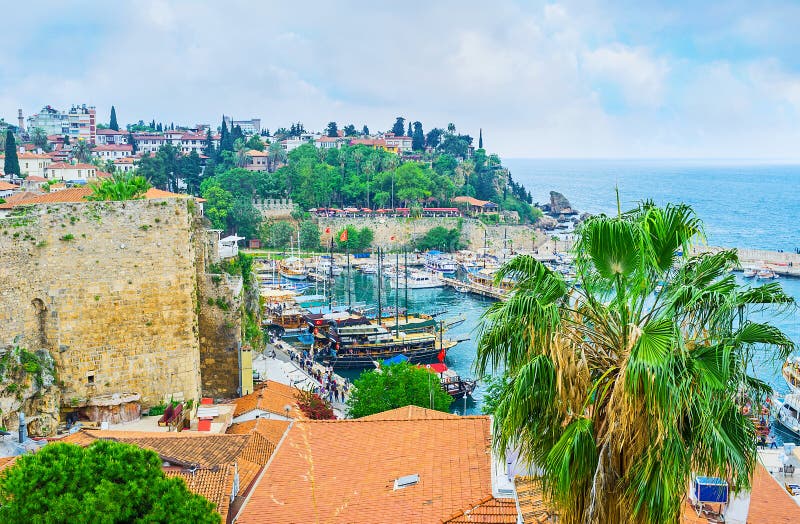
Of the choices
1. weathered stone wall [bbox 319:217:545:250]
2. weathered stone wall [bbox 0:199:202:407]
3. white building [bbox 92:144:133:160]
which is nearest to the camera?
weathered stone wall [bbox 0:199:202:407]

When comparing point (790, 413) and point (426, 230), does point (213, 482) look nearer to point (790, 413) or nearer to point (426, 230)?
point (790, 413)

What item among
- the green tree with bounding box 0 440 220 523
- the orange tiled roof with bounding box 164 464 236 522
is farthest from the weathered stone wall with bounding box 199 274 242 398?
the green tree with bounding box 0 440 220 523

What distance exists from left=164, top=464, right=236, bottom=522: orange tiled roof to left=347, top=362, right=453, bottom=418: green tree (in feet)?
38.0

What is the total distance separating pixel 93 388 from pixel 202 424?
2.66 meters

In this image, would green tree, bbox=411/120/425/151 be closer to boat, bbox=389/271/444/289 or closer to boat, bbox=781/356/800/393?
boat, bbox=389/271/444/289

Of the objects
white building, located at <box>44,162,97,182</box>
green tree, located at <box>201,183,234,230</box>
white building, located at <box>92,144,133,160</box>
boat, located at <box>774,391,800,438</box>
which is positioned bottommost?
boat, located at <box>774,391,800,438</box>

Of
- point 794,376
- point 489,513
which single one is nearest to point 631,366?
point 489,513

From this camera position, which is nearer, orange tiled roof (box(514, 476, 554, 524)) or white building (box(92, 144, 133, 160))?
orange tiled roof (box(514, 476, 554, 524))

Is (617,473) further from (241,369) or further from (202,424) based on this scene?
(241,369)

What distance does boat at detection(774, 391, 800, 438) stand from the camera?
3512cm

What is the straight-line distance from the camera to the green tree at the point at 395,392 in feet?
83.8

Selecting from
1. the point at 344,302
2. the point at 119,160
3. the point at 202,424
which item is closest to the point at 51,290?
the point at 202,424

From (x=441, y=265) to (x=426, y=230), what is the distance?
16196 mm

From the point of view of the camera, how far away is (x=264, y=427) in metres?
21.0
